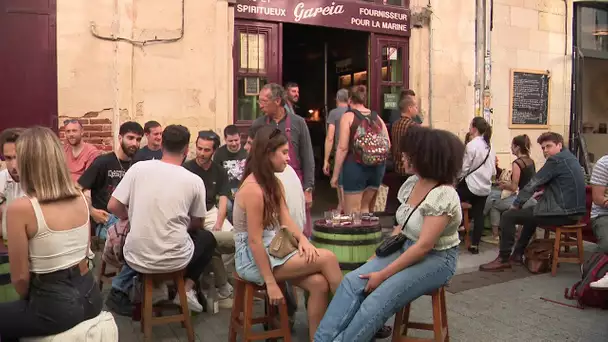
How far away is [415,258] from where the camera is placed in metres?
3.26

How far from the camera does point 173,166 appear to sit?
3.81 meters

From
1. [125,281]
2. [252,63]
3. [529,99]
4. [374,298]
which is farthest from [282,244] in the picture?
[529,99]

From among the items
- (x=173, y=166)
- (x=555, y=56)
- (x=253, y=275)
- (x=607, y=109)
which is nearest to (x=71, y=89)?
(x=173, y=166)

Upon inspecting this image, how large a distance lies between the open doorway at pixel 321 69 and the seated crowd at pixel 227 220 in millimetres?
3609

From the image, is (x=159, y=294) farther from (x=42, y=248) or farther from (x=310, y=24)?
(x=310, y=24)

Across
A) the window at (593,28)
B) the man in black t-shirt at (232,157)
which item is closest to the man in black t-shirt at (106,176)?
the man in black t-shirt at (232,157)

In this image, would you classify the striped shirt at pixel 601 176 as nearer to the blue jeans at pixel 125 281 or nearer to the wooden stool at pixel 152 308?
the wooden stool at pixel 152 308

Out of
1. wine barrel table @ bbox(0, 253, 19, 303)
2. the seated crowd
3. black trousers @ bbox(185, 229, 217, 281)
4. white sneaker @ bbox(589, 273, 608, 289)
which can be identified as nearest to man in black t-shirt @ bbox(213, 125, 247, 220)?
the seated crowd

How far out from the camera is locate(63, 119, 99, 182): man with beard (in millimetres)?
5617

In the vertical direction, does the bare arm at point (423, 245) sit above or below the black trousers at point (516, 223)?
above

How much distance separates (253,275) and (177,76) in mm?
4154

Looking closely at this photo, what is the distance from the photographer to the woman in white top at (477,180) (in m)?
6.61

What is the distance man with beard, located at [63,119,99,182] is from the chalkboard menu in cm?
706

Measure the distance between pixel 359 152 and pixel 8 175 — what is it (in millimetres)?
3271
